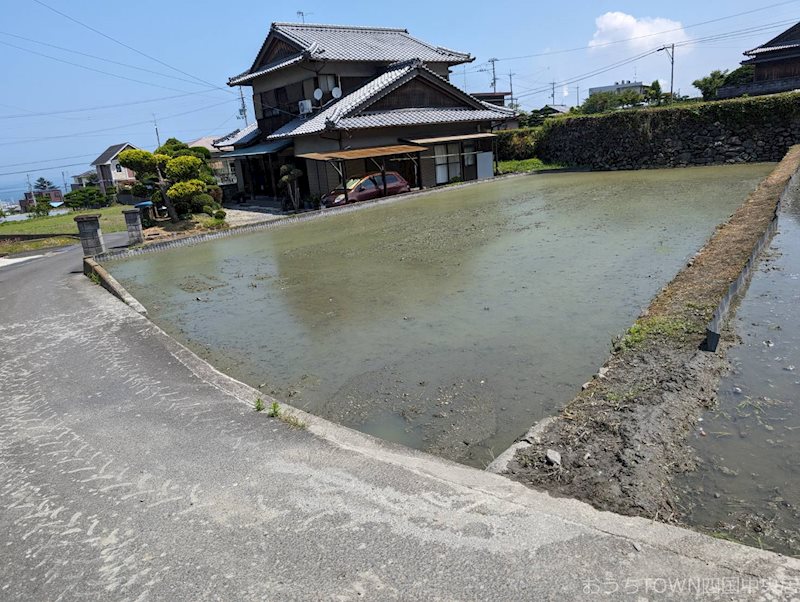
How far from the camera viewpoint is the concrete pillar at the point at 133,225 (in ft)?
48.5

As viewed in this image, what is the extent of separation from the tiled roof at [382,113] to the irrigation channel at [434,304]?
6.53m

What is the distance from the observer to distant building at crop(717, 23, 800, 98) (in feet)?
101

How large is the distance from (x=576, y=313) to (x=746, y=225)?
5077 millimetres

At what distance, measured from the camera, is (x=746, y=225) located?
8992 millimetres

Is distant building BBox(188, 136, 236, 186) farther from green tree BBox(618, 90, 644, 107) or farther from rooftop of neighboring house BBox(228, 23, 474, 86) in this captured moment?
green tree BBox(618, 90, 644, 107)

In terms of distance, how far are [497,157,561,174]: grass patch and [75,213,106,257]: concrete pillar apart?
20663mm

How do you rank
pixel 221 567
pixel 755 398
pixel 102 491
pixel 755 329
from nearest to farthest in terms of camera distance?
pixel 221 567 → pixel 102 491 → pixel 755 398 → pixel 755 329

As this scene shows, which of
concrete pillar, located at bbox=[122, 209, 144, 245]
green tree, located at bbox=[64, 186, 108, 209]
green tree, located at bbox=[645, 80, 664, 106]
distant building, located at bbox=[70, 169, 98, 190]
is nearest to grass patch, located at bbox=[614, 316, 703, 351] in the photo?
concrete pillar, located at bbox=[122, 209, 144, 245]

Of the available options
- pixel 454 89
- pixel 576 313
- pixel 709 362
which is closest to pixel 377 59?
pixel 454 89

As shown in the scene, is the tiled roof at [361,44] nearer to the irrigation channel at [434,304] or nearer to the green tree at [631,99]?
the irrigation channel at [434,304]

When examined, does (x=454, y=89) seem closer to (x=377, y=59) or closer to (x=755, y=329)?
(x=377, y=59)

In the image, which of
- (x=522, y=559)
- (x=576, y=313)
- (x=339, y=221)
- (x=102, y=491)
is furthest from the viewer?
(x=339, y=221)

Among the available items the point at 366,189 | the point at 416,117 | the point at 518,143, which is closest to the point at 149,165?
the point at 366,189

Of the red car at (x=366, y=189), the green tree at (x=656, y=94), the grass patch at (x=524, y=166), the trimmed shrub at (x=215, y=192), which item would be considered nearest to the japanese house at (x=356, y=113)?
the red car at (x=366, y=189)
